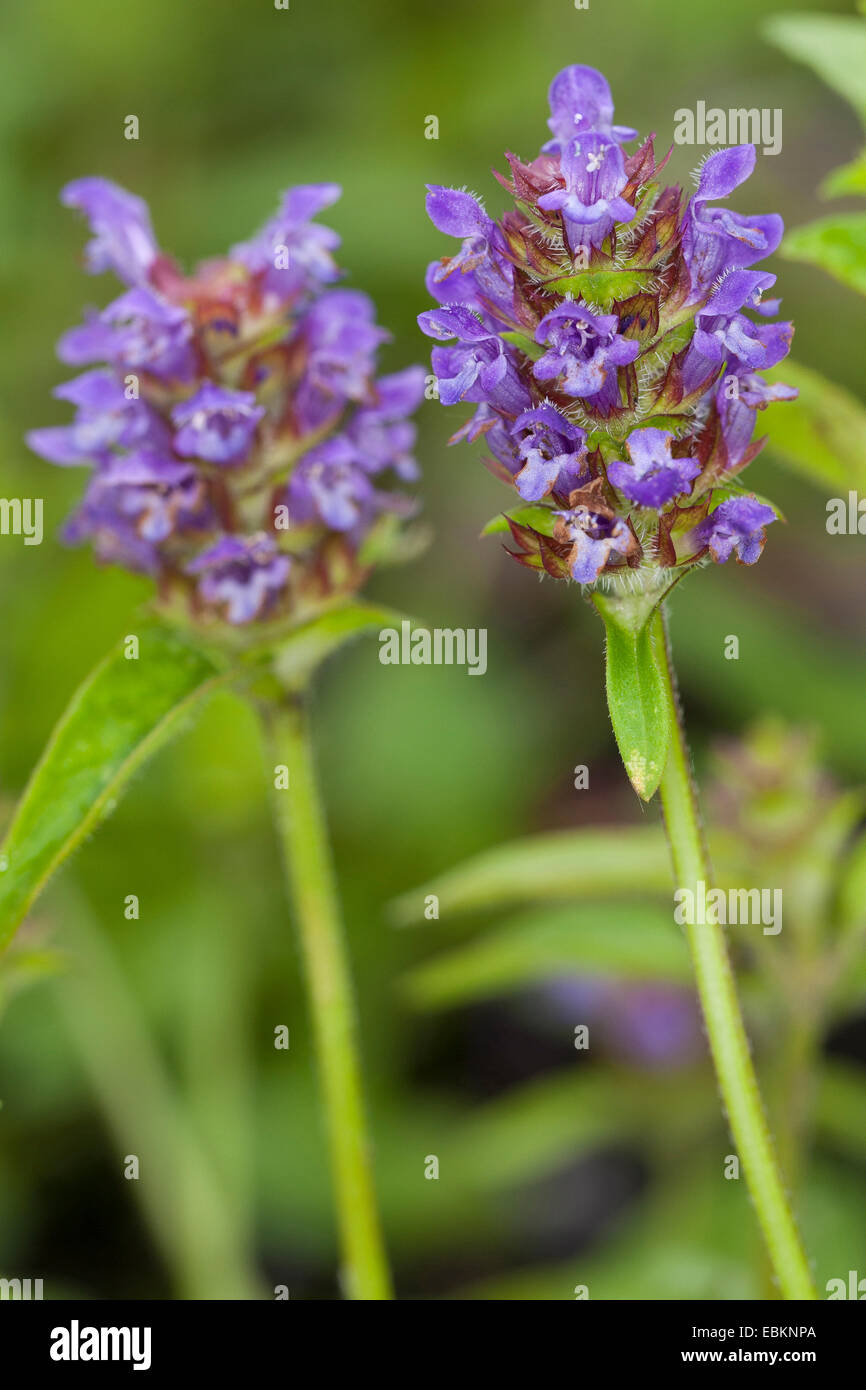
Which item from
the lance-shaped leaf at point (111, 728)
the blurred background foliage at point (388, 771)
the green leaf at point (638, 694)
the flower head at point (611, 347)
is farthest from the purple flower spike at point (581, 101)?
the blurred background foliage at point (388, 771)

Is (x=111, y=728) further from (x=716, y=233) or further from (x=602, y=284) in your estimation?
(x=716, y=233)

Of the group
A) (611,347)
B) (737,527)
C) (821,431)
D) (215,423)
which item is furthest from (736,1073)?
(215,423)

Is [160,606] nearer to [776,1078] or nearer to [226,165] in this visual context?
[776,1078]

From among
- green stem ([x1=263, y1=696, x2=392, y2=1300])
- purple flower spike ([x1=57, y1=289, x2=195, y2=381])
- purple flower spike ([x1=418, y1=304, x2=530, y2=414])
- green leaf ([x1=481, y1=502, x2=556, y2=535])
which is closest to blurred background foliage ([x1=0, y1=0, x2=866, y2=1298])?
green stem ([x1=263, y1=696, x2=392, y2=1300])

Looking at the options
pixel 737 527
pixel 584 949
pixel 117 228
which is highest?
pixel 117 228
